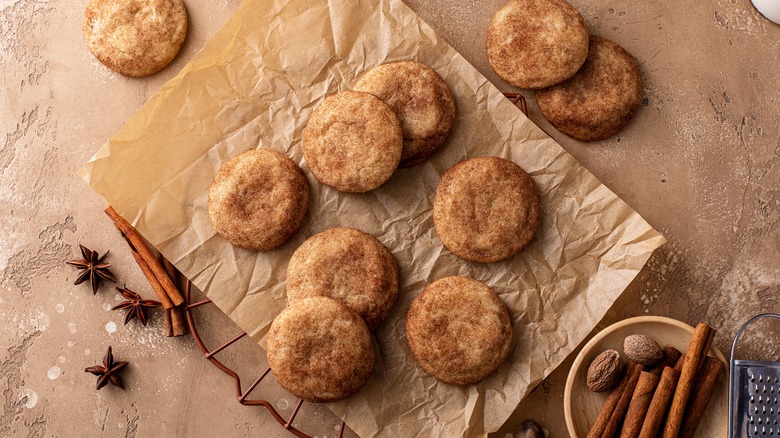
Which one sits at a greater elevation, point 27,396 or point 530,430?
point 27,396

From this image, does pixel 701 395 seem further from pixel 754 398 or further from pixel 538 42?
pixel 538 42

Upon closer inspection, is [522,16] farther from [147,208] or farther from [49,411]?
[49,411]

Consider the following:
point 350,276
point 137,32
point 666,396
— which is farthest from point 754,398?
point 137,32

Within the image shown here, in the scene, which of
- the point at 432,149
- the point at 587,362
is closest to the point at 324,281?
the point at 432,149

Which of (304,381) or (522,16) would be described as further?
(522,16)

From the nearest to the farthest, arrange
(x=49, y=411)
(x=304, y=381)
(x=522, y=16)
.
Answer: (x=304, y=381) → (x=522, y=16) → (x=49, y=411)

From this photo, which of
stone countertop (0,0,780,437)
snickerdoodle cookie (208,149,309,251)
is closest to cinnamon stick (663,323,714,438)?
stone countertop (0,0,780,437)
